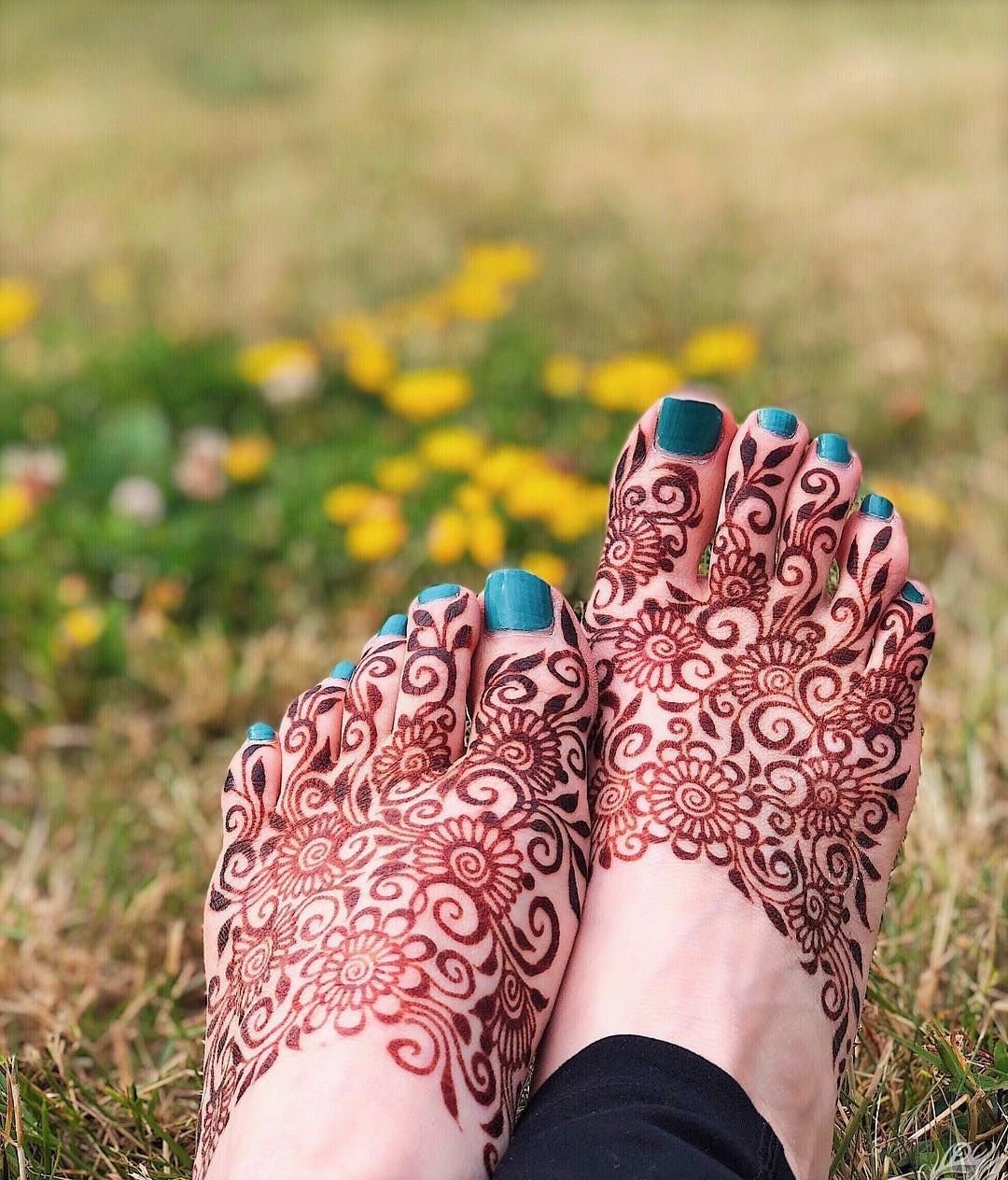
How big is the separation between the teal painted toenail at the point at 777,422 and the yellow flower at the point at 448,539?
0.56 m

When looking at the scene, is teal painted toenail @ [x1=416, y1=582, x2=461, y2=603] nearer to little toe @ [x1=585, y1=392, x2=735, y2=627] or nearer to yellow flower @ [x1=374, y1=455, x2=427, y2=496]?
little toe @ [x1=585, y1=392, x2=735, y2=627]

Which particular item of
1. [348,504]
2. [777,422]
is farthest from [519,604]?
[348,504]

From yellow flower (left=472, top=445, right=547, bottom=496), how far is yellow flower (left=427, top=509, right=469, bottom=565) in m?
0.07

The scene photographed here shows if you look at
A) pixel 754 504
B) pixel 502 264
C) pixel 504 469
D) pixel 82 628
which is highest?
pixel 502 264

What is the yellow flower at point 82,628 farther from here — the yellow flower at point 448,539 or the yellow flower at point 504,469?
the yellow flower at point 504,469

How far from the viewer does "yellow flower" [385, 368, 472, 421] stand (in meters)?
2.03

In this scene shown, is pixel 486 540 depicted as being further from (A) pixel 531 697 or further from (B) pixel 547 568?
(A) pixel 531 697

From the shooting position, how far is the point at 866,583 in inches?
50.7

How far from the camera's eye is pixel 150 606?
184 cm

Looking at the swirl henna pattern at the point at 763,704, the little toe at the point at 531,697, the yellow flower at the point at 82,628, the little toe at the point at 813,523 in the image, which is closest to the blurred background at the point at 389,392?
the yellow flower at the point at 82,628

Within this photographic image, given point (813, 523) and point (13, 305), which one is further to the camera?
point (13, 305)

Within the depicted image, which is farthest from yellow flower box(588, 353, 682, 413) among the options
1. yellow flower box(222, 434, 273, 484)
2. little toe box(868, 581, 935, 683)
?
little toe box(868, 581, 935, 683)

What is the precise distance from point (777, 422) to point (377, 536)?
2.22 feet

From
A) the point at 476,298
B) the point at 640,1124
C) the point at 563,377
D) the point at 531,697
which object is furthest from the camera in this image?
the point at 476,298
